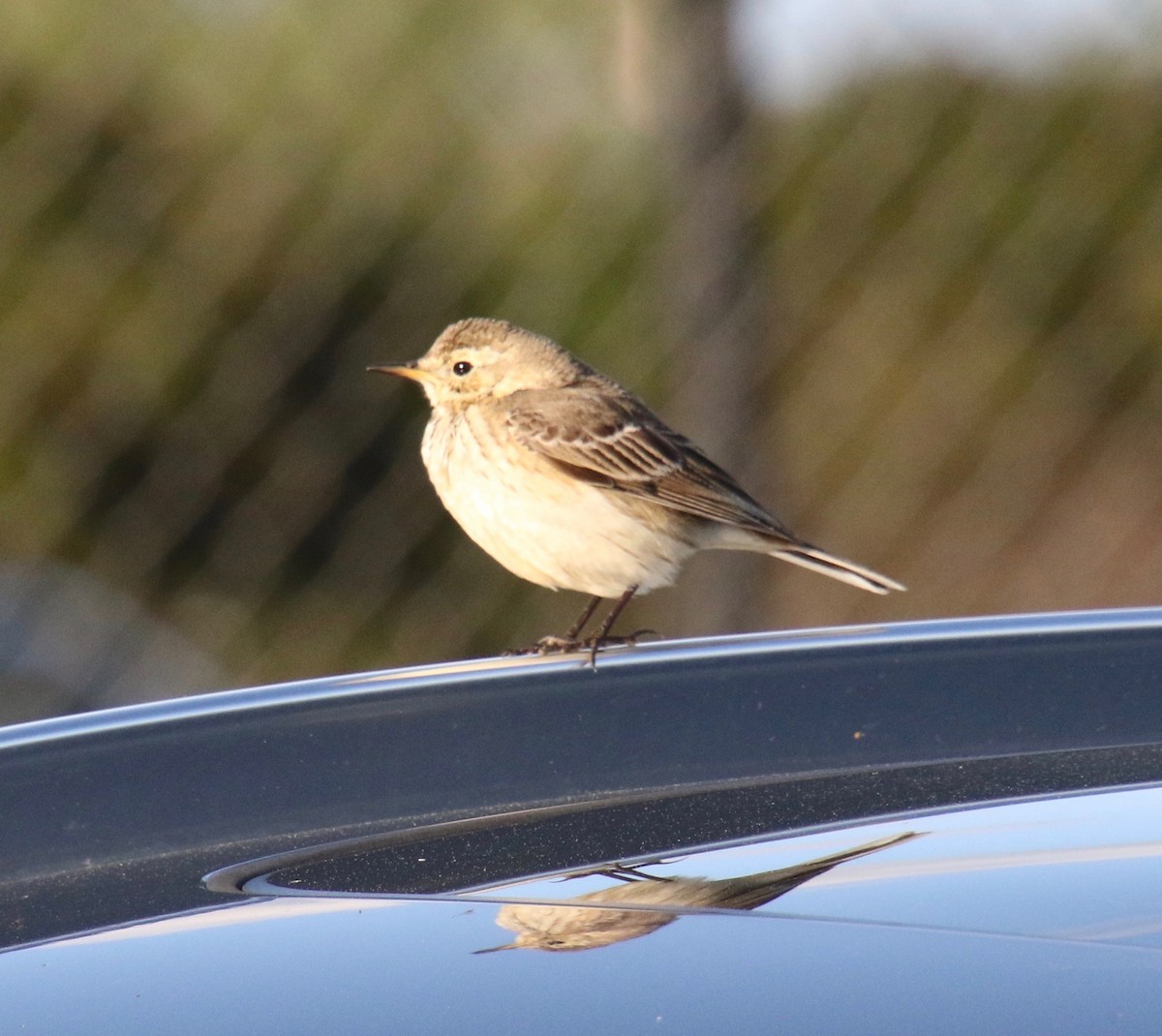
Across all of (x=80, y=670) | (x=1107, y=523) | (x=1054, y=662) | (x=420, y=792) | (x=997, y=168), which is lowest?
(x=80, y=670)

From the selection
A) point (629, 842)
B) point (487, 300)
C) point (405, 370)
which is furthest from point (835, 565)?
point (629, 842)

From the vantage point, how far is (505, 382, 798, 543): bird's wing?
15.4 feet

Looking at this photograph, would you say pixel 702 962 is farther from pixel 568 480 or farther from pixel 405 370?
pixel 405 370

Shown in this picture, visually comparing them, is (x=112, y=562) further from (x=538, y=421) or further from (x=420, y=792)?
(x=420, y=792)

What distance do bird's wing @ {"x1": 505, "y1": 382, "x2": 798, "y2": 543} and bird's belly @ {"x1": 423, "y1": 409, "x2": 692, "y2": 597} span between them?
0.07 m

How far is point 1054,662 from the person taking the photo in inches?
93.9

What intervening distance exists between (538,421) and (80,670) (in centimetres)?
165

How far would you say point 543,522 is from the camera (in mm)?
4438

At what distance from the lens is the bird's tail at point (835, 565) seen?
4.64 m

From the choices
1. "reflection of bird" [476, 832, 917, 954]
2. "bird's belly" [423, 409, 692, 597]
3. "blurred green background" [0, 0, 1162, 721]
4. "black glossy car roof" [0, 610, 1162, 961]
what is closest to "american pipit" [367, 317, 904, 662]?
"bird's belly" [423, 409, 692, 597]

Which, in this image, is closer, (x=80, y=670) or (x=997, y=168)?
(x=80, y=670)

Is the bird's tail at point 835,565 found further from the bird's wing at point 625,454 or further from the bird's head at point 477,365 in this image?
the bird's head at point 477,365

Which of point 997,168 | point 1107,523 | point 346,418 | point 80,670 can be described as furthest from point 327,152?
point 1107,523

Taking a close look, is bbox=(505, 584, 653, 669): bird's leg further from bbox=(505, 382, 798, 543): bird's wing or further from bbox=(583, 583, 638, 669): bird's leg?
bbox=(505, 382, 798, 543): bird's wing
